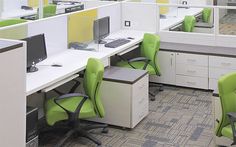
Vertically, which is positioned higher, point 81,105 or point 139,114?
point 81,105

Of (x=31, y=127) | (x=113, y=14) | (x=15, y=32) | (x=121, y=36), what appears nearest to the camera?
(x=31, y=127)

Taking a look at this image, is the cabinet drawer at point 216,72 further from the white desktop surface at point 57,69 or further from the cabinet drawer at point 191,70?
the white desktop surface at point 57,69

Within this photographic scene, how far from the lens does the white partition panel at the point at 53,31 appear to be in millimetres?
4500

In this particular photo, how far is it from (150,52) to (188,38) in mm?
679

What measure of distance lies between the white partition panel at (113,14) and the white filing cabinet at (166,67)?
798 mm

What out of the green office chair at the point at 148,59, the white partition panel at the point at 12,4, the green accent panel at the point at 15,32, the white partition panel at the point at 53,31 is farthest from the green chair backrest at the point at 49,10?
the green accent panel at the point at 15,32

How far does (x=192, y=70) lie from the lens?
589 centimetres

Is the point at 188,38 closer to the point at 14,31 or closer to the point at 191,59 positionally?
the point at 191,59

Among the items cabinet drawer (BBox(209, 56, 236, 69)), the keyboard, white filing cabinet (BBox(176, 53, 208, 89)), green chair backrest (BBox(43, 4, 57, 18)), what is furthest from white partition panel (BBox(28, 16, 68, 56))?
green chair backrest (BBox(43, 4, 57, 18))

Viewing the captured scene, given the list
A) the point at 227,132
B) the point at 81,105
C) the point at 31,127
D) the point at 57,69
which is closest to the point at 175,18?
the point at 57,69

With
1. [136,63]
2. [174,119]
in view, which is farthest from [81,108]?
[136,63]

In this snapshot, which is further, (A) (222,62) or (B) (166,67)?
(B) (166,67)

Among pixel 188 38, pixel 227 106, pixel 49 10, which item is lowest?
pixel 227 106

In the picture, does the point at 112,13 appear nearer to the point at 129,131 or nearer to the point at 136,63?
the point at 136,63
